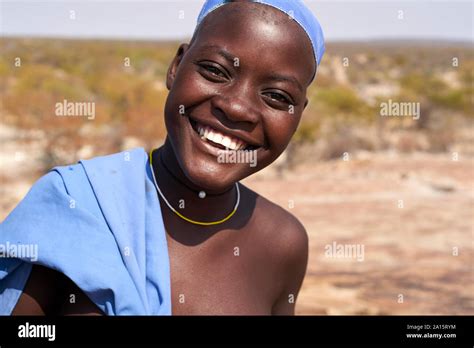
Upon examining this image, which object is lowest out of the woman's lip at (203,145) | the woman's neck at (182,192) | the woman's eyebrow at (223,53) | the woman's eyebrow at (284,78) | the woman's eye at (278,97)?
the woman's neck at (182,192)

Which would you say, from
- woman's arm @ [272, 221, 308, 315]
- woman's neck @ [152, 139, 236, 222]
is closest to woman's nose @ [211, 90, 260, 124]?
woman's neck @ [152, 139, 236, 222]

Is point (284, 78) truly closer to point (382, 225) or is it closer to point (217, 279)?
point (217, 279)

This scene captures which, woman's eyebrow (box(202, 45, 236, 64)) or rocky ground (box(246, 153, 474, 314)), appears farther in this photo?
rocky ground (box(246, 153, 474, 314))

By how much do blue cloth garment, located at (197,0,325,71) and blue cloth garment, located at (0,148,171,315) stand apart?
0.45m

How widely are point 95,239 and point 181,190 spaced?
0.27 m

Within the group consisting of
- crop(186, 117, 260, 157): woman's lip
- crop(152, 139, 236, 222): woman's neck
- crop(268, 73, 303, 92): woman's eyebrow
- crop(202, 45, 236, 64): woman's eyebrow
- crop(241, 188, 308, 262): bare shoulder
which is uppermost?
crop(202, 45, 236, 64): woman's eyebrow

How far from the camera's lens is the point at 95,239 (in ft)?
5.07

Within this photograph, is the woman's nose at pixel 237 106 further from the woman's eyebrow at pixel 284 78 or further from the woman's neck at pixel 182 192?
the woman's neck at pixel 182 192

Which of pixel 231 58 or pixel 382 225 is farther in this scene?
pixel 382 225

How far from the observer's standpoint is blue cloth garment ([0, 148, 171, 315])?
1506 millimetres

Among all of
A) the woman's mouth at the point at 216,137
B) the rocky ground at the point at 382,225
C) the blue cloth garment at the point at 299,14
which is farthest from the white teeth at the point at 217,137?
the rocky ground at the point at 382,225

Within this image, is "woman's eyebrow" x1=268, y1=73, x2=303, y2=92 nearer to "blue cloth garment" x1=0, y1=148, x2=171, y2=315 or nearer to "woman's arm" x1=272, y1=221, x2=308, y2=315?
"blue cloth garment" x1=0, y1=148, x2=171, y2=315

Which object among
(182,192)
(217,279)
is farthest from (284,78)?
(217,279)

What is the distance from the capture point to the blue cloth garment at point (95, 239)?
1.51 metres
